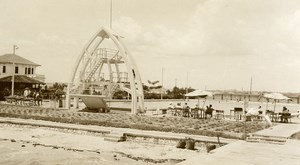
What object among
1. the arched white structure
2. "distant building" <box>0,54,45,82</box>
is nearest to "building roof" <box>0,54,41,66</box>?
"distant building" <box>0,54,45,82</box>

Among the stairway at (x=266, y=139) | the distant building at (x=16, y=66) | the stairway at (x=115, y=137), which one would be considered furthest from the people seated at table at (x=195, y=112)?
the distant building at (x=16, y=66)

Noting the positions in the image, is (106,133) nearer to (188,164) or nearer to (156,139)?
(156,139)

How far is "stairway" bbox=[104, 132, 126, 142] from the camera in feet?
59.1

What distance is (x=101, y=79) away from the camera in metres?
30.8

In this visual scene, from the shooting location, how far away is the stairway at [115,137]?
1802cm

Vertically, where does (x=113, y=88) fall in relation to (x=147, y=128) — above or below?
above

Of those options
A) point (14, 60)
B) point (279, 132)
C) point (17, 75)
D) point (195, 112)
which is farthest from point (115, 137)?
point (14, 60)

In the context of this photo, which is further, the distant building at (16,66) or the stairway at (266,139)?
the distant building at (16,66)

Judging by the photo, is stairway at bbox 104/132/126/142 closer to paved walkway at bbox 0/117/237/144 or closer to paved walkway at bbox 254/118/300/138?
paved walkway at bbox 0/117/237/144

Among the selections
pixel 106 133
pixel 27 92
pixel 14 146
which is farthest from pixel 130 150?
pixel 27 92

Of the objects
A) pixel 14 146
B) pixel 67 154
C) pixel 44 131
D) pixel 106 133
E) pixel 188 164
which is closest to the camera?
pixel 188 164

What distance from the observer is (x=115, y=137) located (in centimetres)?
1817

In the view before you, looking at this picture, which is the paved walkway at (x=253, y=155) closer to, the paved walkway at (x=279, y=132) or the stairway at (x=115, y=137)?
the paved walkway at (x=279, y=132)

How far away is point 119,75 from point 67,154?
49.3 ft
